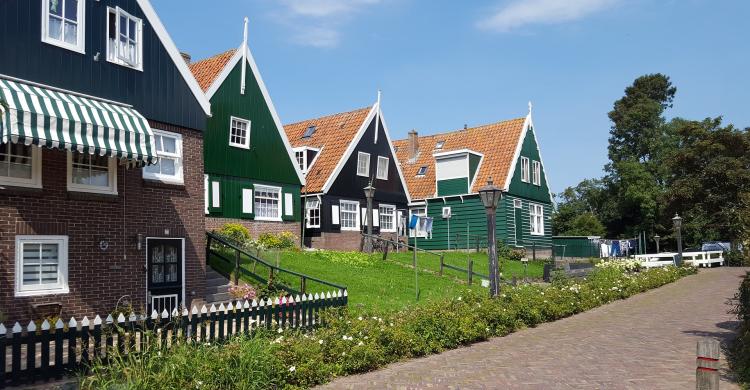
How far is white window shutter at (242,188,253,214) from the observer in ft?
87.1

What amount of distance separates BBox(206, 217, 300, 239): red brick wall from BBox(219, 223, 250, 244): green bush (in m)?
0.44

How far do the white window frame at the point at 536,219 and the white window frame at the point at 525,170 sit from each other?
5.94ft

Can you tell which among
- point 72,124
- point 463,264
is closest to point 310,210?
point 463,264

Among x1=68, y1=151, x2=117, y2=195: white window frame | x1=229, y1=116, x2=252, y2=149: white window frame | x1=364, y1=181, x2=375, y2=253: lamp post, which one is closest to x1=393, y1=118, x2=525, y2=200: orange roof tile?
x1=364, y1=181, x2=375, y2=253: lamp post

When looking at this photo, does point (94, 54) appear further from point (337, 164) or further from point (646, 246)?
point (646, 246)

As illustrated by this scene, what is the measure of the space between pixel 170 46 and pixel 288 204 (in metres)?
13.0

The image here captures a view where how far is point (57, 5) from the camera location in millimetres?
14055

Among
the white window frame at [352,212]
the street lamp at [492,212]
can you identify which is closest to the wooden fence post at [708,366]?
the street lamp at [492,212]

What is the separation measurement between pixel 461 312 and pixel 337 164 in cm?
1900

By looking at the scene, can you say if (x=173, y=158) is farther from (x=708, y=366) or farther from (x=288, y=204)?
(x=708, y=366)

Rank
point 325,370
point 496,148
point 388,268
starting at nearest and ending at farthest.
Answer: point 325,370, point 388,268, point 496,148

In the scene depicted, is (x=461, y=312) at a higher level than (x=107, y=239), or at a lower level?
lower

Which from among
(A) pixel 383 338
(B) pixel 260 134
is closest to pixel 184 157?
(A) pixel 383 338

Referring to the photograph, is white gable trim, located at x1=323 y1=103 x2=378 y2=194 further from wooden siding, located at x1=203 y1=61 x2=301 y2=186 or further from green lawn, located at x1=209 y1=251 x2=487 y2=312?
green lawn, located at x1=209 y1=251 x2=487 y2=312
